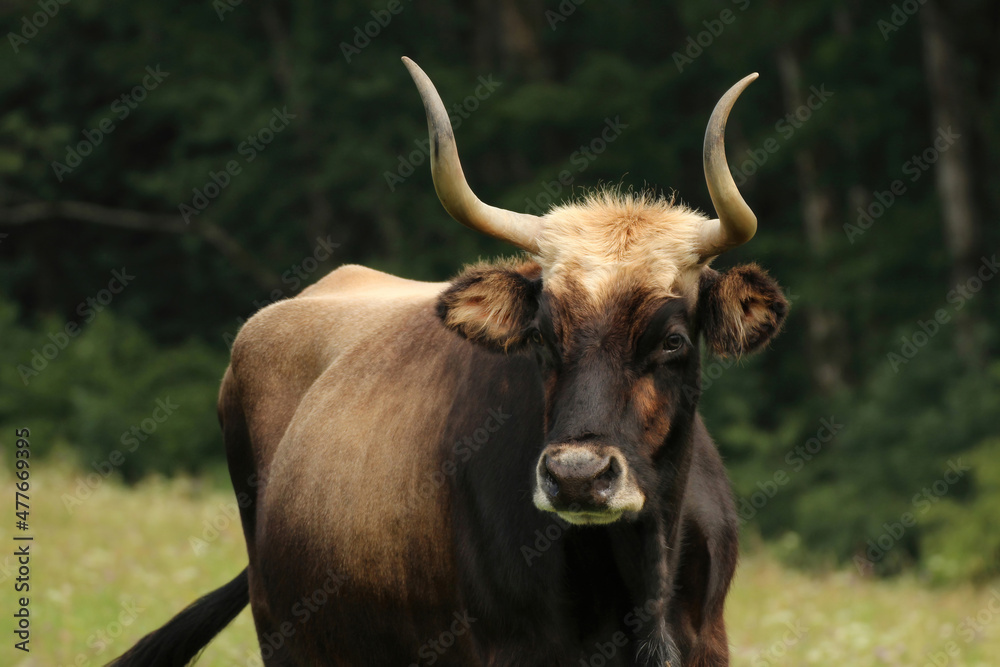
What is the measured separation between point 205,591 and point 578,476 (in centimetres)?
620

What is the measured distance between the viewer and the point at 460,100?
2047 centimetres

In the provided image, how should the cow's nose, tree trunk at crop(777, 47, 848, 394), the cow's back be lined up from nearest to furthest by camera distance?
the cow's nose
the cow's back
tree trunk at crop(777, 47, 848, 394)

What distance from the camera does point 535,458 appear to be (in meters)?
4.06

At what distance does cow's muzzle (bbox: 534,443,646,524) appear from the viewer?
134 inches

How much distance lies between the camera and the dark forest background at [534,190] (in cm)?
1564

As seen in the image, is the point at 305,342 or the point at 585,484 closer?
the point at 585,484

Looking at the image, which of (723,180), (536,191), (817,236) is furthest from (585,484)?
(536,191)

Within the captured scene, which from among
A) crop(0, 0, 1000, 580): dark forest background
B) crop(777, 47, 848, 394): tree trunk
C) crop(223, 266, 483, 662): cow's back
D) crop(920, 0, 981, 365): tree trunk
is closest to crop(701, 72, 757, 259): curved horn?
crop(223, 266, 483, 662): cow's back

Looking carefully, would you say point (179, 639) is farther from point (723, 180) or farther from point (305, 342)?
point (723, 180)

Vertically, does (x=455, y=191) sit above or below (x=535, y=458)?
above

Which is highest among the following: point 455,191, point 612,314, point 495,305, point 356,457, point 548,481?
point 455,191

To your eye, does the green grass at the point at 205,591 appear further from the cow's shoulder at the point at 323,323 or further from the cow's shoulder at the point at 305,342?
the cow's shoulder at the point at 323,323

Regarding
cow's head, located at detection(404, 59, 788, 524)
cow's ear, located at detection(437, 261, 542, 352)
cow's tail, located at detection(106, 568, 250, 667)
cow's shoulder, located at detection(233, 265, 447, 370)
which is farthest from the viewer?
cow's tail, located at detection(106, 568, 250, 667)

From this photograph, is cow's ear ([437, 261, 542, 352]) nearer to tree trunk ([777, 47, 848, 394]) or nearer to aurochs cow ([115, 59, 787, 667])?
aurochs cow ([115, 59, 787, 667])
